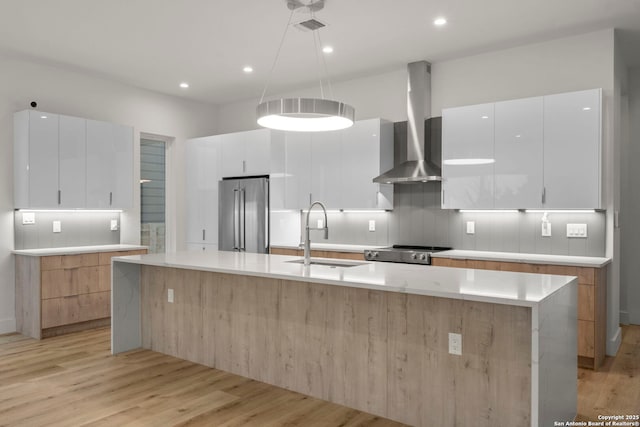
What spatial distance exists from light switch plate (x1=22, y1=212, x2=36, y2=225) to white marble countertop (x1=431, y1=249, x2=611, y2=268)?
4.30 metres

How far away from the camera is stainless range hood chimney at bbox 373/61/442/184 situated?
5.17 m

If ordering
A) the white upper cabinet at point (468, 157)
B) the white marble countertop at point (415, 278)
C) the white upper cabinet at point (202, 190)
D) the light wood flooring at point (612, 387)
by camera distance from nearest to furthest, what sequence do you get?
the white marble countertop at point (415, 278), the light wood flooring at point (612, 387), the white upper cabinet at point (468, 157), the white upper cabinet at point (202, 190)

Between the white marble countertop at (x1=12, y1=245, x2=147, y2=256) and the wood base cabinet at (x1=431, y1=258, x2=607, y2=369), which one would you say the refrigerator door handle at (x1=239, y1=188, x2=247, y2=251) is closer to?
the white marble countertop at (x1=12, y1=245, x2=147, y2=256)

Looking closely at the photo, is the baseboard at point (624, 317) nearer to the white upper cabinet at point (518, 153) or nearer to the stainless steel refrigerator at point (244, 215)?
the white upper cabinet at point (518, 153)

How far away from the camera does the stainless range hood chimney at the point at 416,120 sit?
517cm

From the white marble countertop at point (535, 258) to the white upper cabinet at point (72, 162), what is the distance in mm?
3900

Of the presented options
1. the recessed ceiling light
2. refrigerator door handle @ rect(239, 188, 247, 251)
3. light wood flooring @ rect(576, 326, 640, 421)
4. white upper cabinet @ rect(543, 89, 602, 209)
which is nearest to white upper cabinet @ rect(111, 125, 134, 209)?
refrigerator door handle @ rect(239, 188, 247, 251)

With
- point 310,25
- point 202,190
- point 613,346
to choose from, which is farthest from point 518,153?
point 202,190

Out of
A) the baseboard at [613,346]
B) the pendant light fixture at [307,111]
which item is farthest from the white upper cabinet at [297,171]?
the baseboard at [613,346]

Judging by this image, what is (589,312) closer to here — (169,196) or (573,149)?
(573,149)

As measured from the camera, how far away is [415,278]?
8.96 feet

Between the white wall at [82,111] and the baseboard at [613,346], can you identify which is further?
the white wall at [82,111]

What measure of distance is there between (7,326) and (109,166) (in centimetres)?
201

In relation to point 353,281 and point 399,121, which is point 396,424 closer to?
point 353,281
